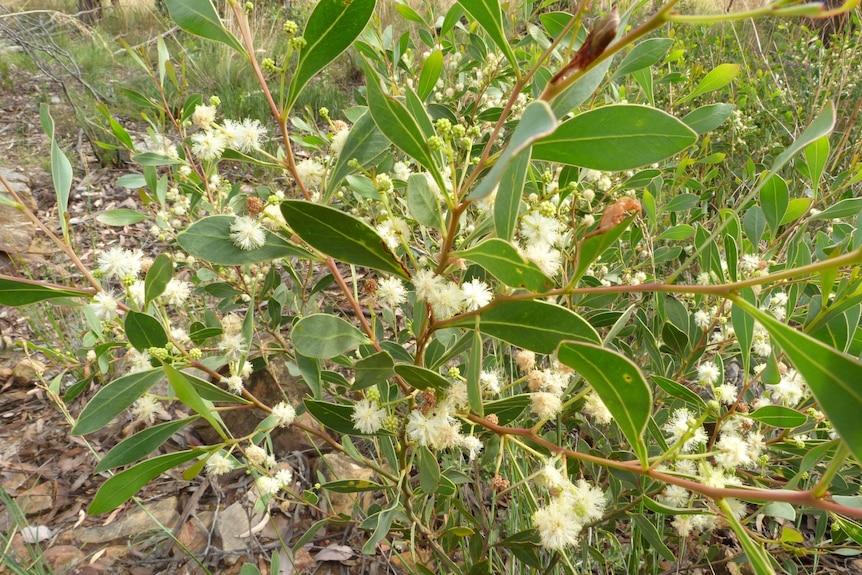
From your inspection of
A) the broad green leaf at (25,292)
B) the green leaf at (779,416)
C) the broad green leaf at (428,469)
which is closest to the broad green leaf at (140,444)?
the broad green leaf at (25,292)

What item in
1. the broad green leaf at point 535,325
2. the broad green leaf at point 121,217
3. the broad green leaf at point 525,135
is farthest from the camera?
the broad green leaf at point 121,217

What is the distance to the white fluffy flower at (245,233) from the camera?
0.65 meters

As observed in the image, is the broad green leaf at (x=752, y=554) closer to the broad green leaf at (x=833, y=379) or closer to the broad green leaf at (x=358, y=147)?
the broad green leaf at (x=833, y=379)

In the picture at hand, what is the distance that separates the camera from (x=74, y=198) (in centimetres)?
297

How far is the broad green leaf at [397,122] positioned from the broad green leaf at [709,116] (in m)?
0.62

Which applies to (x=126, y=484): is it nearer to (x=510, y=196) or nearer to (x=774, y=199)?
(x=510, y=196)

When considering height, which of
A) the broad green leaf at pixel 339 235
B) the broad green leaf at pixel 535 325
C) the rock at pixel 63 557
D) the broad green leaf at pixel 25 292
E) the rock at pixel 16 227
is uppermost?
the broad green leaf at pixel 339 235

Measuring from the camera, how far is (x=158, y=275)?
720mm

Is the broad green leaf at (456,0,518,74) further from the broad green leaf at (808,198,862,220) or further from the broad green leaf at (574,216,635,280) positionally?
the broad green leaf at (808,198,862,220)

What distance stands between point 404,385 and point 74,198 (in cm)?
301

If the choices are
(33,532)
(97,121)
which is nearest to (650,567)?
(33,532)

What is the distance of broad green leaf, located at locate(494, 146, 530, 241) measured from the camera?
0.52 m

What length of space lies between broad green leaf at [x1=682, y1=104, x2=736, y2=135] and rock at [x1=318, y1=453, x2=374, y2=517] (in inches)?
47.9

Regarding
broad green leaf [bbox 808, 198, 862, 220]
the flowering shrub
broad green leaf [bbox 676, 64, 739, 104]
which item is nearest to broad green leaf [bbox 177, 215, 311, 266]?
the flowering shrub
